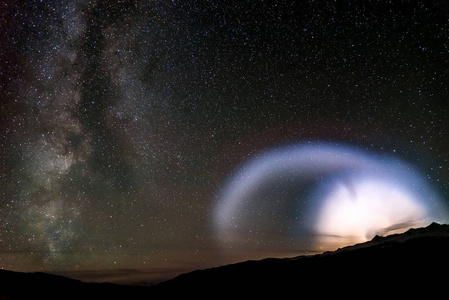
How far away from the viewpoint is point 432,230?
30344 mm

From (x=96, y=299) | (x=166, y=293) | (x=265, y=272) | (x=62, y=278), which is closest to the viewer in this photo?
(x=265, y=272)

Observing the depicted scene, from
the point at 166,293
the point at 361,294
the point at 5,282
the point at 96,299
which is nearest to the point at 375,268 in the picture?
the point at 361,294

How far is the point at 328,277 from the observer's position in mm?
27812

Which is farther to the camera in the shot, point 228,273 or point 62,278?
point 62,278

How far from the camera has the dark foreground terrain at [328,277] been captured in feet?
72.4

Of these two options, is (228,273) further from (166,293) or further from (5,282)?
(5,282)

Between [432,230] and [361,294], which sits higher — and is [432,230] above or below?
above

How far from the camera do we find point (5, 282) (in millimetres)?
42375

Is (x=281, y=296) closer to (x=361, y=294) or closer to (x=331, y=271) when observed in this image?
(x=331, y=271)

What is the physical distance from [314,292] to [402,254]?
8336 millimetres

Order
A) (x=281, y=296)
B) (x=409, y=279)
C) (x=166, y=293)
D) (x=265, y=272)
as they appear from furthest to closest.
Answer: (x=166, y=293) → (x=265, y=272) → (x=281, y=296) → (x=409, y=279)

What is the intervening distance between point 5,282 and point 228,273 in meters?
31.3

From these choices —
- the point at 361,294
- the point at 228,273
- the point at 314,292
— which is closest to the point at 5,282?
the point at 228,273

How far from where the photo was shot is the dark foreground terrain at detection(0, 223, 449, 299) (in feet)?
72.4
